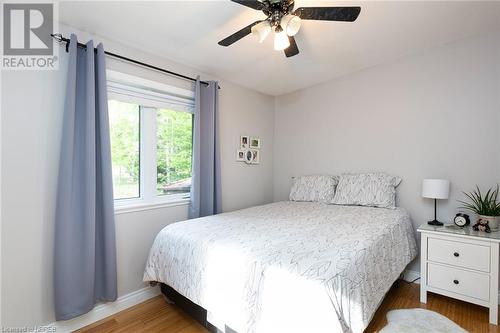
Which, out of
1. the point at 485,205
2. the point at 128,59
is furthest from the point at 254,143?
the point at 485,205

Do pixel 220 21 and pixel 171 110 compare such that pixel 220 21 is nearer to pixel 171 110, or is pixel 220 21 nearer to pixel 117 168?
pixel 171 110

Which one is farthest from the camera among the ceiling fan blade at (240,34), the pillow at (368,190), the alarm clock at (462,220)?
the pillow at (368,190)

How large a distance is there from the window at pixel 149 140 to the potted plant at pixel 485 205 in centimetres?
277

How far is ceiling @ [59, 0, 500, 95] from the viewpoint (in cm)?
181

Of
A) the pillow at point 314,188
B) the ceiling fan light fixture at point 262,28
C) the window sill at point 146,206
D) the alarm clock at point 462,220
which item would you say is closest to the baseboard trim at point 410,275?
the alarm clock at point 462,220

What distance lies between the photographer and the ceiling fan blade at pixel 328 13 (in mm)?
1418

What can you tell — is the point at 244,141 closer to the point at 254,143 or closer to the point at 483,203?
the point at 254,143

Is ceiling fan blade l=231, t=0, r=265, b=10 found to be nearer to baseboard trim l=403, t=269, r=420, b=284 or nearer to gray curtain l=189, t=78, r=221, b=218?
gray curtain l=189, t=78, r=221, b=218

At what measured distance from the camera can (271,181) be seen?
387 centimetres

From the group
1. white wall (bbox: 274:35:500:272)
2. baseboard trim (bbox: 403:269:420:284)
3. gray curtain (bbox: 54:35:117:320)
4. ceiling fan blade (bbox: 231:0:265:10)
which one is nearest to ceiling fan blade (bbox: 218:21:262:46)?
ceiling fan blade (bbox: 231:0:265:10)

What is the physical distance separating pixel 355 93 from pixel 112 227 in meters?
3.02

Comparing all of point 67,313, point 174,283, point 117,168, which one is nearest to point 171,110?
point 117,168

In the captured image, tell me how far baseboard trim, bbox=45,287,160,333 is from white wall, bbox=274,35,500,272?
2.44 m

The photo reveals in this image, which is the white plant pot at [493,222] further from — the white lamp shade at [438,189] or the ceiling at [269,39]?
the ceiling at [269,39]
